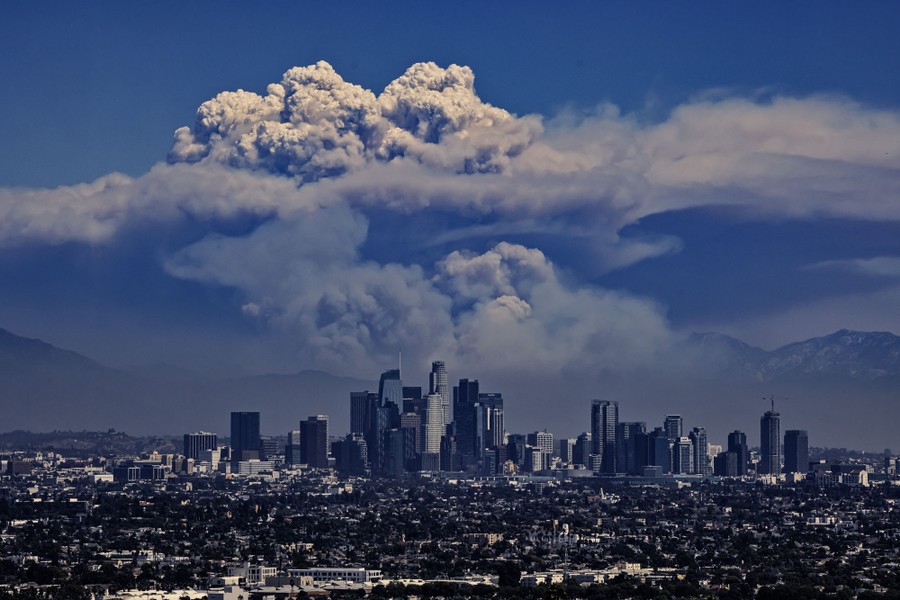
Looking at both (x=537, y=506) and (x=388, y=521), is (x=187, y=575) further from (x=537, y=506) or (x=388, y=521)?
(x=537, y=506)

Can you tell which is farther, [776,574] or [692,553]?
[692,553]

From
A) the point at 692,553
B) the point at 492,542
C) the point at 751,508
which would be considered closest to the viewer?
the point at 692,553

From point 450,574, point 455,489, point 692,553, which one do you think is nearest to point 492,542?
point 692,553

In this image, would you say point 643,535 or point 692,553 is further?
point 643,535

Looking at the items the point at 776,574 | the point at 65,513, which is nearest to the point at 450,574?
the point at 776,574

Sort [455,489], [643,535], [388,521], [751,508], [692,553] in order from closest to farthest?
[692,553] → [643,535] → [388,521] → [751,508] → [455,489]

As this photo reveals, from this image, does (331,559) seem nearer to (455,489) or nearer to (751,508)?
(751,508)

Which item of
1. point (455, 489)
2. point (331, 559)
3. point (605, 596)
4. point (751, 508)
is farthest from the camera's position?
point (455, 489)

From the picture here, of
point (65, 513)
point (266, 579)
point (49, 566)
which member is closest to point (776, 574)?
point (266, 579)

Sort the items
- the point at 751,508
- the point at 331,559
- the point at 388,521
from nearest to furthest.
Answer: the point at 331,559 → the point at 388,521 → the point at 751,508

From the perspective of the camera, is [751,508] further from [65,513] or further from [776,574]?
[776,574]
